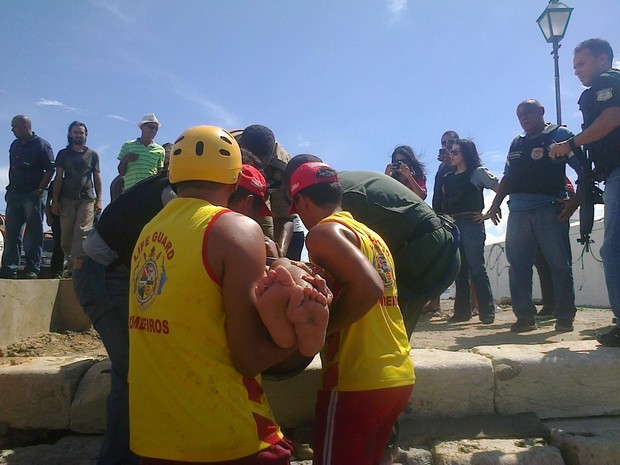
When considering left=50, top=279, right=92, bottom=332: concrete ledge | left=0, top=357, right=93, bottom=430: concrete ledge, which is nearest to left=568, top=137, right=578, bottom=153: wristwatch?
left=0, top=357, right=93, bottom=430: concrete ledge

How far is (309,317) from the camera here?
4.83ft

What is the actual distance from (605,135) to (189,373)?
335 cm

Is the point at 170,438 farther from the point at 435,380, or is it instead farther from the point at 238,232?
the point at 435,380

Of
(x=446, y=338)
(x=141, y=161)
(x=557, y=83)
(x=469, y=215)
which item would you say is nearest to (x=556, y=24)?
(x=557, y=83)

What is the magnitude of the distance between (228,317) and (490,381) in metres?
2.37

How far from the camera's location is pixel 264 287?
4.86 feet

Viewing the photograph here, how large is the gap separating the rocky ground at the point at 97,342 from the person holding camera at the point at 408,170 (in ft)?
4.94

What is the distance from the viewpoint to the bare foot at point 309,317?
1.46 meters

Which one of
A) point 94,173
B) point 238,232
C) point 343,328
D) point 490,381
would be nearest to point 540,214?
point 490,381

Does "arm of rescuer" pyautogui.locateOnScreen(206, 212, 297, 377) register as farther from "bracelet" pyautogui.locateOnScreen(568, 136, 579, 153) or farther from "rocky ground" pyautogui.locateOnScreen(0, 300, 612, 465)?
"bracelet" pyautogui.locateOnScreen(568, 136, 579, 153)

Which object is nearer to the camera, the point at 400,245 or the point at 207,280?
the point at 207,280

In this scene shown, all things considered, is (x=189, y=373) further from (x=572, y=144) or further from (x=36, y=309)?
(x=36, y=309)

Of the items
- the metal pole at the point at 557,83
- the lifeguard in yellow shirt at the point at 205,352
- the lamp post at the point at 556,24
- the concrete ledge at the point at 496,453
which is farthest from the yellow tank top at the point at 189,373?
the lamp post at the point at 556,24

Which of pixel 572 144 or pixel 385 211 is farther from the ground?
pixel 572 144
